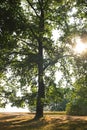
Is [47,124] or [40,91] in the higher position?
[40,91]

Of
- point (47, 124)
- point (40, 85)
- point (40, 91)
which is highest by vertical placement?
point (40, 85)

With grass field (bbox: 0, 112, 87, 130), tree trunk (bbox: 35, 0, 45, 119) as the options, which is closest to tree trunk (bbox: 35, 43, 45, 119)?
tree trunk (bbox: 35, 0, 45, 119)

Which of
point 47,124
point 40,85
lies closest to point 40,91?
point 40,85

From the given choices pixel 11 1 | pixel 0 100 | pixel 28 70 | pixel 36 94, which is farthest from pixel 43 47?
pixel 11 1

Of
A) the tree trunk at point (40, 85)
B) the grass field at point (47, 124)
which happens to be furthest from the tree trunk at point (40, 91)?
the grass field at point (47, 124)

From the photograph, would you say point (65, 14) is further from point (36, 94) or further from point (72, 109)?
point (72, 109)

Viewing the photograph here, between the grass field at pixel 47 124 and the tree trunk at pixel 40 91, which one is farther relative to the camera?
the tree trunk at pixel 40 91

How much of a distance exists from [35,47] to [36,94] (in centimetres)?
528

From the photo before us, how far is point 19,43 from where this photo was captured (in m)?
32.5

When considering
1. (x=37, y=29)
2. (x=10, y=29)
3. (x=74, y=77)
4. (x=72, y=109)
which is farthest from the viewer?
(x=72, y=109)

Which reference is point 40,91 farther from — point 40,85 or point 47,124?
point 47,124

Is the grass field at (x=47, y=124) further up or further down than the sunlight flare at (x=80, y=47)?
further down

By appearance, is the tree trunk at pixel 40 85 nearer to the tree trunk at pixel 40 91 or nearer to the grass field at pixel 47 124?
the tree trunk at pixel 40 91

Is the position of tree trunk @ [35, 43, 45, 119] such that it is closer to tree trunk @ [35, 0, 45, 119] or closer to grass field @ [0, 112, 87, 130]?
tree trunk @ [35, 0, 45, 119]
